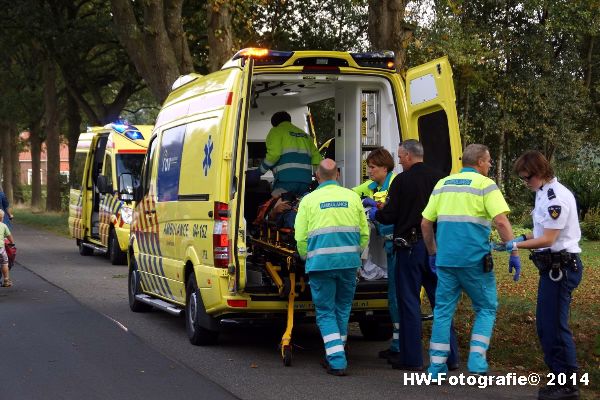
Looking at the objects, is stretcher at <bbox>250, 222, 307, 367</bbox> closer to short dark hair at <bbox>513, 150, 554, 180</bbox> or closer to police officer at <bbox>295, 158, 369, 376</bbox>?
police officer at <bbox>295, 158, 369, 376</bbox>

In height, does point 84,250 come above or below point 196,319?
below

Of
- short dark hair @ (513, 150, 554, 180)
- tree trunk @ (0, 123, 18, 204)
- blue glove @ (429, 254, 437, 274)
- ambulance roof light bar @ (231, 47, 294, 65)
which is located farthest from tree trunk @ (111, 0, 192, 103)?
tree trunk @ (0, 123, 18, 204)

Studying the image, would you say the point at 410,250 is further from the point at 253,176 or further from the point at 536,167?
the point at 253,176

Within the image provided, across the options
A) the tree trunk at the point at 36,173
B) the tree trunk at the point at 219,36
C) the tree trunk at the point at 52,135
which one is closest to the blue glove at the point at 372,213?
the tree trunk at the point at 219,36

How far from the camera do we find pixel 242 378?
820 centimetres

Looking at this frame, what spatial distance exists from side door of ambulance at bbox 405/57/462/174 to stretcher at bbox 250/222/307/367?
1.55 metres

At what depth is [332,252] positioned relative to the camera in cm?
838

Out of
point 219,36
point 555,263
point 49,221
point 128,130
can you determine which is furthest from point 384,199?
point 49,221

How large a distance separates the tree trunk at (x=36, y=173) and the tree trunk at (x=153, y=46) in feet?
88.5

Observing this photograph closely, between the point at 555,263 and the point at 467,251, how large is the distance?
0.81 m

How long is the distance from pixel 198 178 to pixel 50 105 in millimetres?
31203

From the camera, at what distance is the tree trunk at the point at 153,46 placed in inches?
837

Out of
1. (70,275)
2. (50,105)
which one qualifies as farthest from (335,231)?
(50,105)

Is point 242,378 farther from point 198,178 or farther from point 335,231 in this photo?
point 198,178
